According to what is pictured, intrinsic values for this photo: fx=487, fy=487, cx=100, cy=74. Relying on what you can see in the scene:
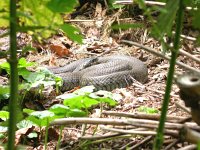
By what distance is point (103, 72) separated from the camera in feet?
21.6

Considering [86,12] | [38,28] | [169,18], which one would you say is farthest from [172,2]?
[86,12]

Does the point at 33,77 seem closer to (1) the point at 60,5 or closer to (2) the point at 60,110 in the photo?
(2) the point at 60,110

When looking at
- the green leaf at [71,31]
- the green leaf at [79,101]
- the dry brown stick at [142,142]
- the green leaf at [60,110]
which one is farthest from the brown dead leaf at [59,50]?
the green leaf at [71,31]

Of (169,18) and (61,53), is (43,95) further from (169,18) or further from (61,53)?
(169,18)

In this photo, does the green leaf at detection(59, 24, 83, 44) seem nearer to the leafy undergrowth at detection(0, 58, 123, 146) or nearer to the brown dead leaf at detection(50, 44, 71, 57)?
the leafy undergrowth at detection(0, 58, 123, 146)

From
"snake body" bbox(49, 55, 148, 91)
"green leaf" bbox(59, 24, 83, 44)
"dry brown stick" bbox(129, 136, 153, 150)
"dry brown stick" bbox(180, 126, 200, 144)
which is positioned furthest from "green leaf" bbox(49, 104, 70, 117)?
"snake body" bbox(49, 55, 148, 91)

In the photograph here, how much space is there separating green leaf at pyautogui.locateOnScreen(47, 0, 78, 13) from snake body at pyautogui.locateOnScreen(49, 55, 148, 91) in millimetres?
4636

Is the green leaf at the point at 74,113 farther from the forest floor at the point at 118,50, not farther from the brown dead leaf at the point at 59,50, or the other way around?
the brown dead leaf at the point at 59,50

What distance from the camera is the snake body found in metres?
5.96

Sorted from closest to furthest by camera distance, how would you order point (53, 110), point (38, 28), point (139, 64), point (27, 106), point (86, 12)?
point (38, 28) → point (53, 110) → point (27, 106) → point (139, 64) → point (86, 12)

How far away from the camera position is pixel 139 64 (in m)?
6.14

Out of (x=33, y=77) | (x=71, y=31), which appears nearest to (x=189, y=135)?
(x=71, y=31)

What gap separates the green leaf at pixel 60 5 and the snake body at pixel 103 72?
4.64m

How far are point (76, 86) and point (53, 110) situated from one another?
3825 mm
